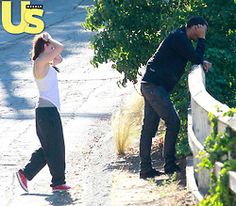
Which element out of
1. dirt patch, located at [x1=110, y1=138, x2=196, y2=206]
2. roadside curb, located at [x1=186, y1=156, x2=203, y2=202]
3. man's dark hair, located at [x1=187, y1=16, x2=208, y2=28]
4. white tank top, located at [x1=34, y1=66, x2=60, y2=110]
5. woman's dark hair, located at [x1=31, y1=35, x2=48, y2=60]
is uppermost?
man's dark hair, located at [x1=187, y1=16, x2=208, y2=28]

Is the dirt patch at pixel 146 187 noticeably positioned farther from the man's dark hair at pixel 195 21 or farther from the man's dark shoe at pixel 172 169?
the man's dark hair at pixel 195 21

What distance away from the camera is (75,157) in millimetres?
11688

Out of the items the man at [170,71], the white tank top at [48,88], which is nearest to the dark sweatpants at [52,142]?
the white tank top at [48,88]

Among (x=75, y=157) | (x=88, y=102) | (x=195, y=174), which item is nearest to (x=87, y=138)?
(x=75, y=157)

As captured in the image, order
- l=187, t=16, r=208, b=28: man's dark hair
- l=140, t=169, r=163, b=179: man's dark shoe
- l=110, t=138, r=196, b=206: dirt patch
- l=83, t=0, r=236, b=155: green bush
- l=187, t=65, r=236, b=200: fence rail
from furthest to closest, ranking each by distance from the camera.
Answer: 1. l=83, t=0, r=236, b=155: green bush
2. l=140, t=169, r=163, b=179: man's dark shoe
3. l=187, t=16, r=208, b=28: man's dark hair
4. l=110, t=138, r=196, b=206: dirt patch
5. l=187, t=65, r=236, b=200: fence rail

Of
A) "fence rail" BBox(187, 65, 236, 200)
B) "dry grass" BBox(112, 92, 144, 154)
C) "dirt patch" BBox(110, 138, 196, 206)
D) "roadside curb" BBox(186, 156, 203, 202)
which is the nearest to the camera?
"fence rail" BBox(187, 65, 236, 200)

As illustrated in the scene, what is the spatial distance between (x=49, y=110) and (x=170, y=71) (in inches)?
53.2

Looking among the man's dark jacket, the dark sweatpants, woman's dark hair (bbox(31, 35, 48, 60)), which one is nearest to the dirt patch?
the dark sweatpants

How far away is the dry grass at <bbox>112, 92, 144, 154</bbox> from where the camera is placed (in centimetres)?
1147

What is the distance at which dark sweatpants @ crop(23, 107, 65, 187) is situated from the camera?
32.2 feet

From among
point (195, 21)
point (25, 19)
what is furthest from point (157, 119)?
point (25, 19)

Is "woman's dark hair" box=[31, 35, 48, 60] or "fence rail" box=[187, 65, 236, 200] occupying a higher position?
"woman's dark hair" box=[31, 35, 48, 60]

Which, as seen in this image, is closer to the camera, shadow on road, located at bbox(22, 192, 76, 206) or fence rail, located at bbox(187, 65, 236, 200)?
fence rail, located at bbox(187, 65, 236, 200)

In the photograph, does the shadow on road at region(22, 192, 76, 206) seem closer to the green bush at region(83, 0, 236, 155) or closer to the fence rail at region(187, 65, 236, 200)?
the green bush at region(83, 0, 236, 155)
